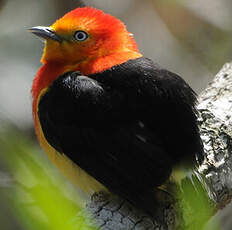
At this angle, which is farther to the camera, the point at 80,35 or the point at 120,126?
the point at 80,35

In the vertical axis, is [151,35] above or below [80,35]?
above

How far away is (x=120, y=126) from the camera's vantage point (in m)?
3.31

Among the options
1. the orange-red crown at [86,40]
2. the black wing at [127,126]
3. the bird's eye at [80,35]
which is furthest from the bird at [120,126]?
the bird's eye at [80,35]

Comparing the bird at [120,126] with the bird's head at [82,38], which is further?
the bird's head at [82,38]

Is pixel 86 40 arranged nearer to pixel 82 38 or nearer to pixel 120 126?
pixel 82 38

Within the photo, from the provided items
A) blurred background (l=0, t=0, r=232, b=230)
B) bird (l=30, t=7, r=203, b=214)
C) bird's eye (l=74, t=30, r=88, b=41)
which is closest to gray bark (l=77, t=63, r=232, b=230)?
bird (l=30, t=7, r=203, b=214)

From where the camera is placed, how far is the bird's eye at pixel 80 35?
4383 millimetres

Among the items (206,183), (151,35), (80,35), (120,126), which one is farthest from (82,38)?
(151,35)

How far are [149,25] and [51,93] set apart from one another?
391 cm

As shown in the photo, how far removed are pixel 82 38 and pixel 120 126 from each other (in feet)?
4.47

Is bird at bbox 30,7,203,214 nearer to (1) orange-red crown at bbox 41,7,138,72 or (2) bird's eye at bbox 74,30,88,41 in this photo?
(1) orange-red crown at bbox 41,7,138,72

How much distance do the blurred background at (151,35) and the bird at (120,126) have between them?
278cm

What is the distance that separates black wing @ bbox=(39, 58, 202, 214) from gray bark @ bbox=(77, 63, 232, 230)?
118mm

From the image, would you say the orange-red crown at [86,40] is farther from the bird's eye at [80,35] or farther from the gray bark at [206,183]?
the gray bark at [206,183]
